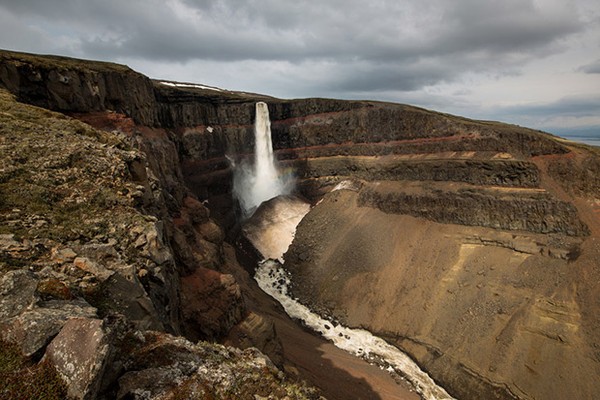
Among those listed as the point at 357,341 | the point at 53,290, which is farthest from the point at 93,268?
the point at 357,341

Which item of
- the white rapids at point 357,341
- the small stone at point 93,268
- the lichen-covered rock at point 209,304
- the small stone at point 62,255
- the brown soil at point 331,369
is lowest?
the white rapids at point 357,341

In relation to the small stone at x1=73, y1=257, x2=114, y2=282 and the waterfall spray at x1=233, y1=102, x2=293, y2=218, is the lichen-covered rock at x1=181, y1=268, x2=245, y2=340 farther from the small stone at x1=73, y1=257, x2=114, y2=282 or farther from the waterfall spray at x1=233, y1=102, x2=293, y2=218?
the waterfall spray at x1=233, y1=102, x2=293, y2=218

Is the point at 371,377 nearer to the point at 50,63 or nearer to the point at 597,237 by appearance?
the point at 597,237

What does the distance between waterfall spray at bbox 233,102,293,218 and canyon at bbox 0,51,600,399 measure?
5.22 feet

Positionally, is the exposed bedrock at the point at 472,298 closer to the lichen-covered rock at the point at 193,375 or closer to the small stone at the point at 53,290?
the lichen-covered rock at the point at 193,375

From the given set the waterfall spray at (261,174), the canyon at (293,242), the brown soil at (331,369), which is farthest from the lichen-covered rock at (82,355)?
the waterfall spray at (261,174)

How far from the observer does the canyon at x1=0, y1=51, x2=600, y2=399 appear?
8289 mm

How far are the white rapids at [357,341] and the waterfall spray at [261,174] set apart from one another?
601 inches

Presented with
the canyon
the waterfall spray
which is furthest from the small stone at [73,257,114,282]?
the waterfall spray

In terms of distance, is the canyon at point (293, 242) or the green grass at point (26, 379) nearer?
the green grass at point (26, 379)

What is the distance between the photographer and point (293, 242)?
144 ft

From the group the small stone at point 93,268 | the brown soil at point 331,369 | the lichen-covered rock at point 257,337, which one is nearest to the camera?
the small stone at point 93,268

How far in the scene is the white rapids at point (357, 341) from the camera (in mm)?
24594

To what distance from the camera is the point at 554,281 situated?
25.0m
